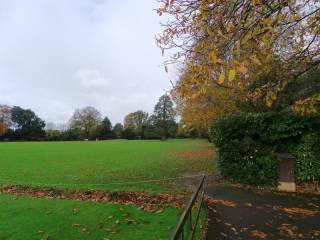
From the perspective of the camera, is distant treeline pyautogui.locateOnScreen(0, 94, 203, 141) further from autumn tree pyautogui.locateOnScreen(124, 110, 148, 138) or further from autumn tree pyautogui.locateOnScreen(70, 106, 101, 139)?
autumn tree pyautogui.locateOnScreen(124, 110, 148, 138)

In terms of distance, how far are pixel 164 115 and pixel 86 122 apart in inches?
968

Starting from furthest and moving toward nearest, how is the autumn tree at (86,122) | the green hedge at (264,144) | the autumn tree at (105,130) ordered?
the autumn tree at (86,122), the autumn tree at (105,130), the green hedge at (264,144)

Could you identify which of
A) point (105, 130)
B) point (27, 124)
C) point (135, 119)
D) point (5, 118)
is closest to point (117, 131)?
point (105, 130)

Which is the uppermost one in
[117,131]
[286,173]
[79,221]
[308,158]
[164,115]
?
[164,115]

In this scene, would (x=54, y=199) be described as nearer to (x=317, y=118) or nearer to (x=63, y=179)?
(x=63, y=179)

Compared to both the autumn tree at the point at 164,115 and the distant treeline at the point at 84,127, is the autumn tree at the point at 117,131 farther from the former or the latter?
the autumn tree at the point at 164,115

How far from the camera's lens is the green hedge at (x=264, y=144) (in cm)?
1192

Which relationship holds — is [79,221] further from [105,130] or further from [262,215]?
[105,130]

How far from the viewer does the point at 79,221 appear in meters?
8.02

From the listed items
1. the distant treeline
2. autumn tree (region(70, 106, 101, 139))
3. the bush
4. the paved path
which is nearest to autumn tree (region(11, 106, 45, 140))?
the distant treeline

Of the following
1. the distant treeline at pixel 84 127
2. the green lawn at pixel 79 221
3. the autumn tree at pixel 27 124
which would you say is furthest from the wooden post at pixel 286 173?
the autumn tree at pixel 27 124

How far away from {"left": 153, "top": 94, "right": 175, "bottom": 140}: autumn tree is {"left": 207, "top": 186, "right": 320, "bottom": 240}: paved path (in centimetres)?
7997

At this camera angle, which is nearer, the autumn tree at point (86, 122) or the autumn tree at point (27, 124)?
the autumn tree at point (27, 124)

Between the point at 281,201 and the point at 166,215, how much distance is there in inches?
148
